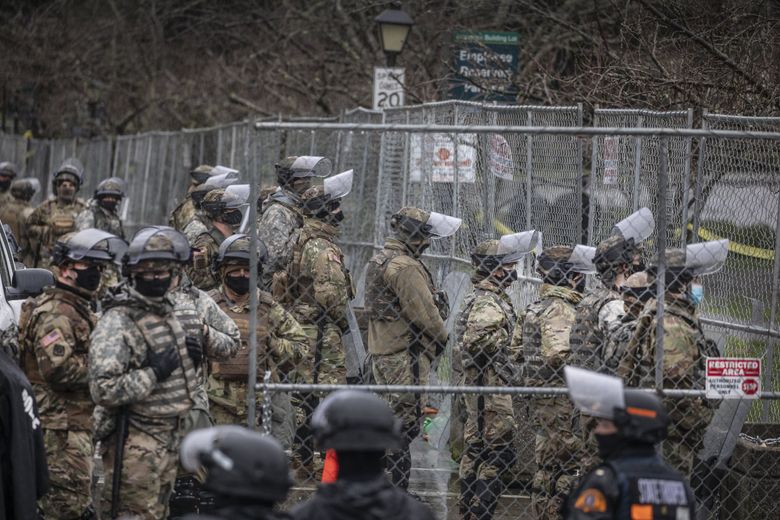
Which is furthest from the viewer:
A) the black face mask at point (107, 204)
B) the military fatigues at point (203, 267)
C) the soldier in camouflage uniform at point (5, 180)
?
the soldier in camouflage uniform at point (5, 180)

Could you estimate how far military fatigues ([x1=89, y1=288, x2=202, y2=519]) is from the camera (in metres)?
6.10

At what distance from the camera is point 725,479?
7910mm

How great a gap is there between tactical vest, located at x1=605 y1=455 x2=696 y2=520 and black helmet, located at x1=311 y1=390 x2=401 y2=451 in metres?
0.90

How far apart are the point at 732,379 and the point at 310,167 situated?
493cm

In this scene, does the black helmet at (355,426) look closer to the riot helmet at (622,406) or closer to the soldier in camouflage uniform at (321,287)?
the riot helmet at (622,406)

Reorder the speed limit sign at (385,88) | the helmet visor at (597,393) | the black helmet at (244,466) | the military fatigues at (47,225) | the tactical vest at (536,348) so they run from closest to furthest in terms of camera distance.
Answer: the black helmet at (244,466)
the helmet visor at (597,393)
the tactical vest at (536,348)
the speed limit sign at (385,88)
the military fatigues at (47,225)

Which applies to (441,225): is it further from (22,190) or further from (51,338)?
(22,190)

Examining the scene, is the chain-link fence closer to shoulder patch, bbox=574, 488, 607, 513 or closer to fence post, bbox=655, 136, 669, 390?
fence post, bbox=655, 136, 669, 390

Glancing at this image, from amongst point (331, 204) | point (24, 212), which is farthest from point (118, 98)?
point (331, 204)

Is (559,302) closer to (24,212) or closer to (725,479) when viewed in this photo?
(725,479)

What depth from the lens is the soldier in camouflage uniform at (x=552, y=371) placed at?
7984 mm

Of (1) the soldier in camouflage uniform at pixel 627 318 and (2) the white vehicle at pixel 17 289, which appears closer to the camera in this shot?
(1) the soldier in camouflage uniform at pixel 627 318

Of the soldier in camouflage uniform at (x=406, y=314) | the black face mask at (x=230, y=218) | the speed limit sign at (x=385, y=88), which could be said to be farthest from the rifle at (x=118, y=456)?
the speed limit sign at (x=385, y=88)

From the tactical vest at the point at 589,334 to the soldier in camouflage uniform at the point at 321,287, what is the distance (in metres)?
2.29
